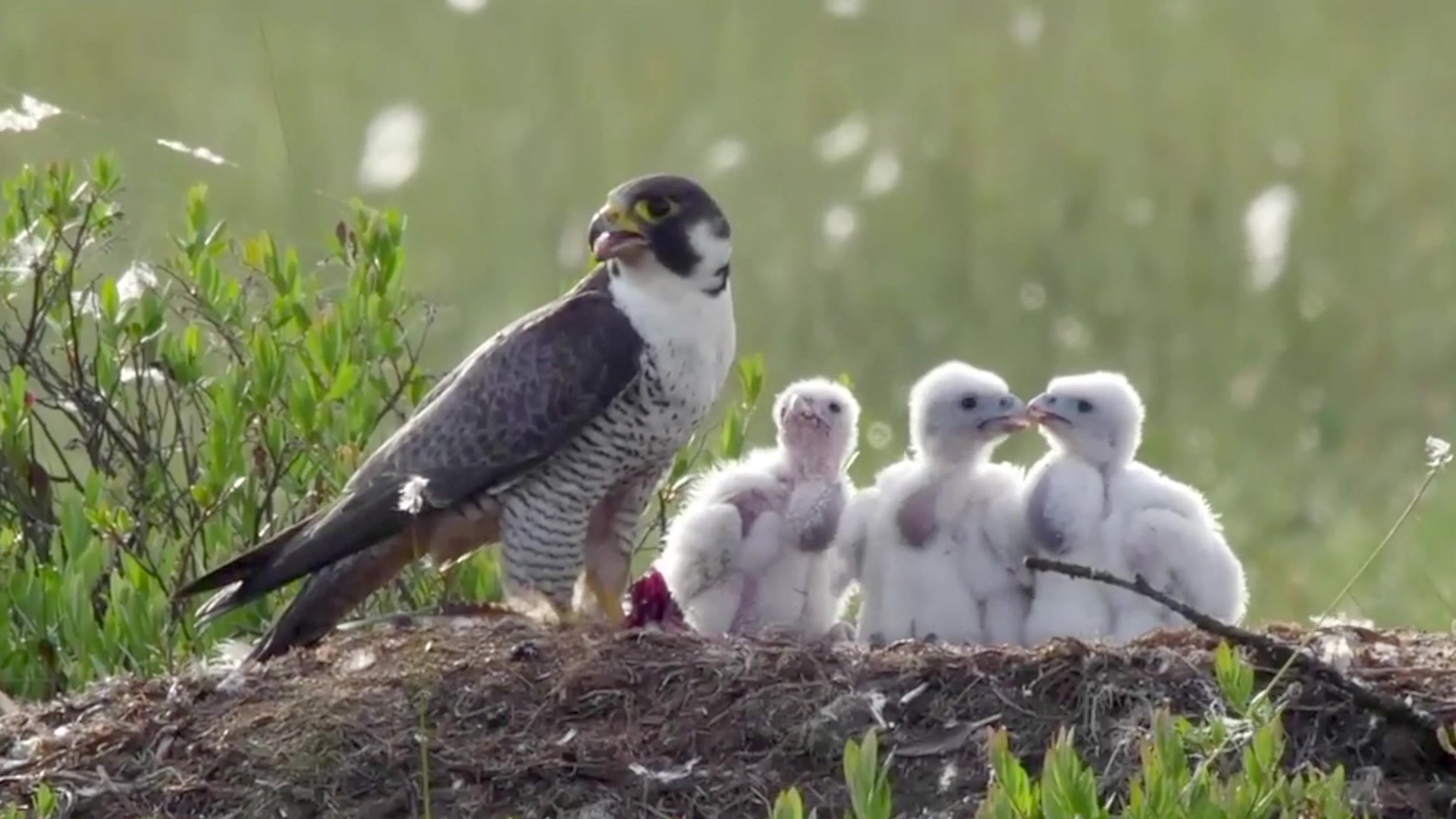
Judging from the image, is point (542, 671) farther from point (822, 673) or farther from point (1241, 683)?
point (1241, 683)

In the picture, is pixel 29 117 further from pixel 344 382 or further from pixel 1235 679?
pixel 1235 679

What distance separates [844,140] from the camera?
12.6 metres

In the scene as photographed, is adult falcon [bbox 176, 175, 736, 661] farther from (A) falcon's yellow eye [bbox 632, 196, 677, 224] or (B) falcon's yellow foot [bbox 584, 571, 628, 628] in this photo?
(B) falcon's yellow foot [bbox 584, 571, 628, 628]

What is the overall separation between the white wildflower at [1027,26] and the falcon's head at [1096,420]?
7.97m

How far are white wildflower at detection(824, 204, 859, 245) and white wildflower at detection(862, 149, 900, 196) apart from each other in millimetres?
123

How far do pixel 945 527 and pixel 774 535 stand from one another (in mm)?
429

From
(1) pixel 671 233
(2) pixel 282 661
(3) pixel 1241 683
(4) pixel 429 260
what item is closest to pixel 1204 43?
(4) pixel 429 260

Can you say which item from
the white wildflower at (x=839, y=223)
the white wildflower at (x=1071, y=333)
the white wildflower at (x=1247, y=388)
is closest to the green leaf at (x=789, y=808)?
the white wildflower at (x=839, y=223)

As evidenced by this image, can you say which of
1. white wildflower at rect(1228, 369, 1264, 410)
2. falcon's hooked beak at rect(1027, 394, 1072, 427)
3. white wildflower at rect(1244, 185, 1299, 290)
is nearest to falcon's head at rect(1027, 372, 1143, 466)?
falcon's hooked beak at rect(1027, 394, 1072, 427)

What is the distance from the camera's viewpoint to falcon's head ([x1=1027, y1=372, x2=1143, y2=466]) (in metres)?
7.15

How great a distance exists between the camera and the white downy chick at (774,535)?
24.1 ft

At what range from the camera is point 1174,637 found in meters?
6.08

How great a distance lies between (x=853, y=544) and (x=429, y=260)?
6031 millimetres

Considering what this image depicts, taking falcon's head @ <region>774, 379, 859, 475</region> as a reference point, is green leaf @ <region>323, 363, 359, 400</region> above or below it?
below
